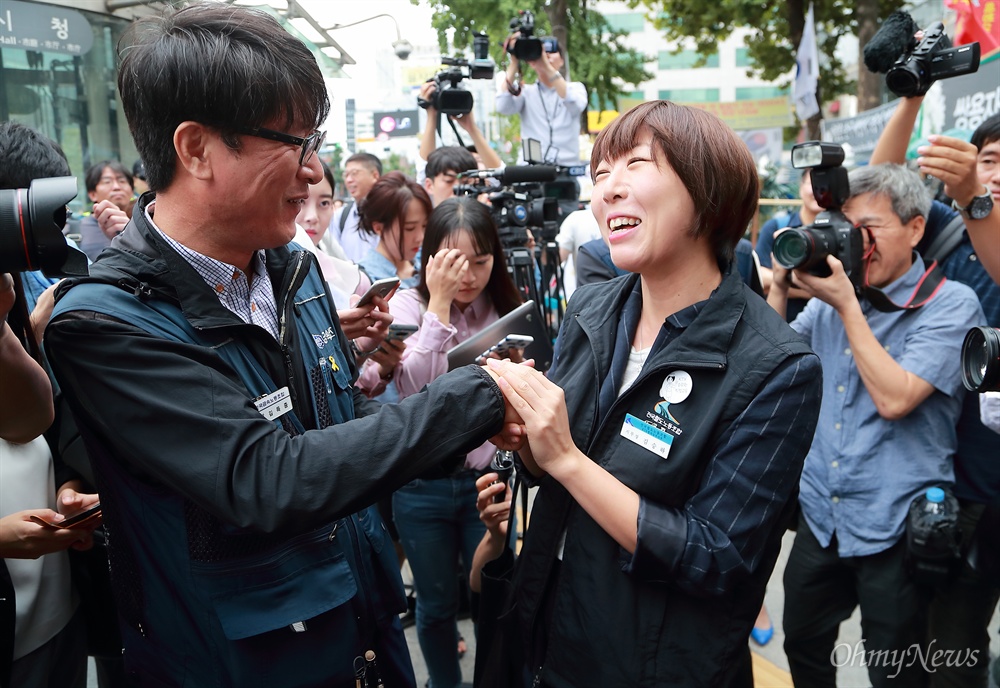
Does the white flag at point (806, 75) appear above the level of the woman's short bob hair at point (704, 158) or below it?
above

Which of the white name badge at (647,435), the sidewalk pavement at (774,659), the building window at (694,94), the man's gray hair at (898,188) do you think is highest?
the building window at (694,94)

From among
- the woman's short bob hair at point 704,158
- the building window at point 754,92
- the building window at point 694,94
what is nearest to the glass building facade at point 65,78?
the woman's short bob hair at point 704,158

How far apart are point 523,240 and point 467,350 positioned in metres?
1.57

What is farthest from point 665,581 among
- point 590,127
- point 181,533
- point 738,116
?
point 738,116

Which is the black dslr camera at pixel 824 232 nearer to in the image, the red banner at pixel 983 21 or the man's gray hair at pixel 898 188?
the man's gray hair at pixel 898 188

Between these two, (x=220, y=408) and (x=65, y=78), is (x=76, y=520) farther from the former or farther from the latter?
(x=65, y=78)

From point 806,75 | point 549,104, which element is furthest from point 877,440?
point 806,75

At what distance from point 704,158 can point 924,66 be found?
173 cm

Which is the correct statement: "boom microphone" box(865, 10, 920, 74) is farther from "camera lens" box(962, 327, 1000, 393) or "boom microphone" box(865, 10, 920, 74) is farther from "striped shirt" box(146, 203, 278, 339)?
"striped shirt" box(146, 203, 278, 339)

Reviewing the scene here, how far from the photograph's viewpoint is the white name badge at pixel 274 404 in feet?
4.93

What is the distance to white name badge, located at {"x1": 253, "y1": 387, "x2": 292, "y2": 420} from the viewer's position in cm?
150

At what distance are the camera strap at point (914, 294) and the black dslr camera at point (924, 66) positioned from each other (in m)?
0.74

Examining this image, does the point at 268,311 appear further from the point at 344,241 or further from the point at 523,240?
the point at 344,241

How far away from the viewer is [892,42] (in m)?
2.88
